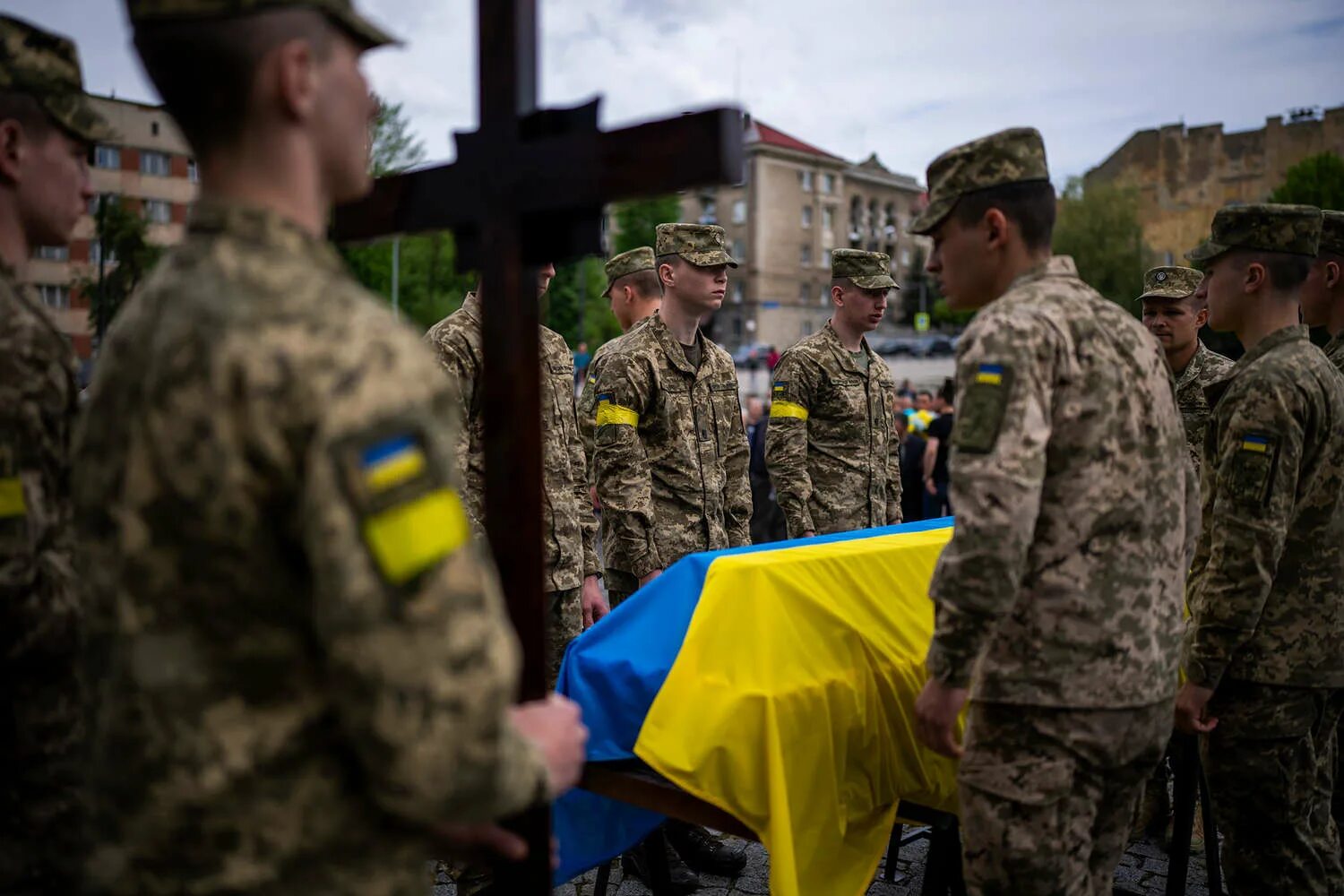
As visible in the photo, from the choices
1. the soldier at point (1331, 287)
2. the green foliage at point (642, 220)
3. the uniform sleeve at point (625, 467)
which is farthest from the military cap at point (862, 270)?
A: the green foliage at point (642, 220)

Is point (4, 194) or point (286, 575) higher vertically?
point (4, 194)

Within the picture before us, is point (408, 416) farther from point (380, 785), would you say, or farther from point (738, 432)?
point (738, 432)

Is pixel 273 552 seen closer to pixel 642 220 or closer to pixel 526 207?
pixel 526 207

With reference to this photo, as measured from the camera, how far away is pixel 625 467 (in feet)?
17.0

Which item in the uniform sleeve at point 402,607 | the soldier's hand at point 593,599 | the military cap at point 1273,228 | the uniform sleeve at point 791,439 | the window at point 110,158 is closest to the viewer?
the uniform sleeve at point 402,607

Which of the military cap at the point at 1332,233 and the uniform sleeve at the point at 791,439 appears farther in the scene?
the uniform sleeve at the point at 791,439

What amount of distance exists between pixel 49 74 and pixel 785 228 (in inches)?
3192

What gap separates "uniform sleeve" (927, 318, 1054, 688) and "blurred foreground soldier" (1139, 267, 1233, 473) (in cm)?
401

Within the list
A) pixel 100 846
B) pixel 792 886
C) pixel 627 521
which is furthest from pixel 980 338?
pixel 627 521

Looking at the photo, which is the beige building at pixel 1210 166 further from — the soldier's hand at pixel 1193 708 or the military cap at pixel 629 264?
the soldier's hand at pixel 1193 708

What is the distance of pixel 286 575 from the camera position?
1.28 m

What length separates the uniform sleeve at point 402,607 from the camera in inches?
47.1

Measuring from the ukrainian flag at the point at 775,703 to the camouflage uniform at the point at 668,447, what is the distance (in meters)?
1.67

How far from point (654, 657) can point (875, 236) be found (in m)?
88.7
